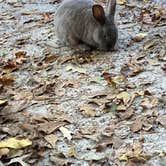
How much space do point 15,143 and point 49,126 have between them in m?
0.38

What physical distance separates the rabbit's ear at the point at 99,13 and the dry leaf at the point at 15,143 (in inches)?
83.9

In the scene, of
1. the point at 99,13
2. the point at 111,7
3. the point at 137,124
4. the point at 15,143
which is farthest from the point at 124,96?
the point at 111,7

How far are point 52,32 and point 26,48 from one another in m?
0.63

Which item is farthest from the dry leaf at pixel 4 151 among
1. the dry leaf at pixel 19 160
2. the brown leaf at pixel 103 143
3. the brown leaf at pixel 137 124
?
the brown leaf at pixel 137 124

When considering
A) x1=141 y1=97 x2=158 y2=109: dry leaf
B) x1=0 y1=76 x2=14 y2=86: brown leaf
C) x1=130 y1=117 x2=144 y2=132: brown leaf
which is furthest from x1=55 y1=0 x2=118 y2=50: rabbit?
x1=130 y1=117 x2=144 y2=132: brown leaf

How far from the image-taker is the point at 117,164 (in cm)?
333

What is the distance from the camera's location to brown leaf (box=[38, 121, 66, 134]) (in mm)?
3797

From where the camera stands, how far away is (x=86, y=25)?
5.48 metres

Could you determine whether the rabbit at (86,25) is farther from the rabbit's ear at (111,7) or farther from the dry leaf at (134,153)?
the dry leaf at (134,153)

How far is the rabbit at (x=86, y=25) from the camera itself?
534cm

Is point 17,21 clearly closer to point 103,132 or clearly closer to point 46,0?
point 46,0

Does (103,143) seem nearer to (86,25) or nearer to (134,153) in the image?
(134,153)

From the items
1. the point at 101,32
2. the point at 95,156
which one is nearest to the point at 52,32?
the point at 101,32

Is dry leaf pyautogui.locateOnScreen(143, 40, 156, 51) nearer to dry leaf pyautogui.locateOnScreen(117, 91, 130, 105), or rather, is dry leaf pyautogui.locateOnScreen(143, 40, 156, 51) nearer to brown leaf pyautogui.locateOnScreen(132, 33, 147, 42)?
brown leaf pyautogui.locateOnScreen(132, 33, 147, 42)
